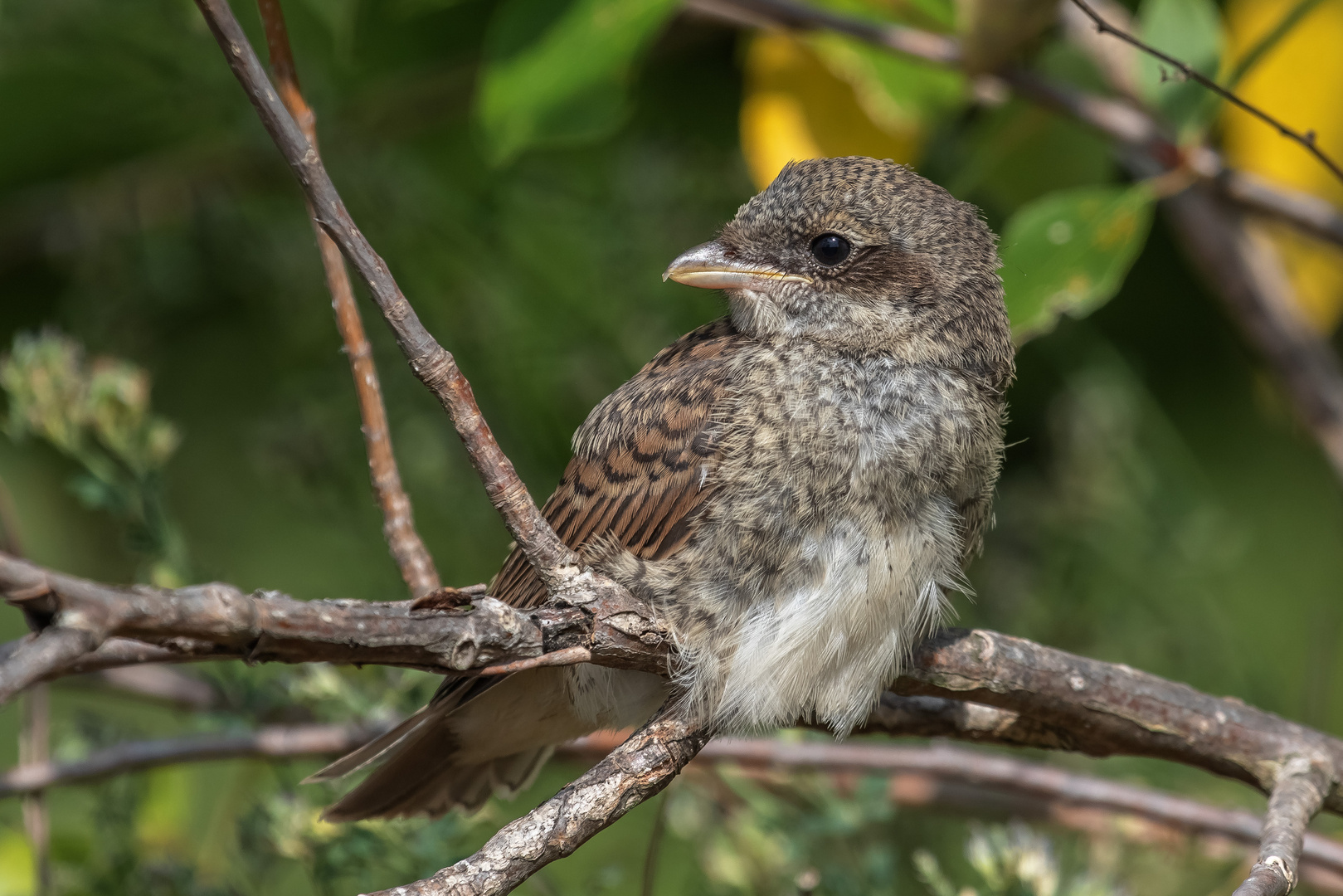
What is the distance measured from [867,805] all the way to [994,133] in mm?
1500

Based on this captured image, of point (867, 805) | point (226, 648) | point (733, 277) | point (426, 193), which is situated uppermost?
point (426, 193)

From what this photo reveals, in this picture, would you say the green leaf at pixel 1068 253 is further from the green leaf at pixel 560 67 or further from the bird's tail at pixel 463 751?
the bird's tail at pixel 463 751

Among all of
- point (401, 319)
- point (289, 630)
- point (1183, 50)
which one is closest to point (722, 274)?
point (401, 319)

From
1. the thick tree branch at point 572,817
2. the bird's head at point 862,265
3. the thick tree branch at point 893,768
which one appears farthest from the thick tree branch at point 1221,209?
the thick tree branch at point 572,817

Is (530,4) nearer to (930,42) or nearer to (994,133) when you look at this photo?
(930,42)

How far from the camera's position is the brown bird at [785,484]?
1.85m

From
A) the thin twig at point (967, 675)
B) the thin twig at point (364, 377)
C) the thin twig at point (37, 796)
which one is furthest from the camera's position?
the thin twig at point (37, 796)

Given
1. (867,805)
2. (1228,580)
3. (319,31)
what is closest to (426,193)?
(319,31)

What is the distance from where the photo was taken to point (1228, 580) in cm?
396

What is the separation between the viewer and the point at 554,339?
11.1 ft

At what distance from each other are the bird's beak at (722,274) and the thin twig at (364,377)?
0.57m

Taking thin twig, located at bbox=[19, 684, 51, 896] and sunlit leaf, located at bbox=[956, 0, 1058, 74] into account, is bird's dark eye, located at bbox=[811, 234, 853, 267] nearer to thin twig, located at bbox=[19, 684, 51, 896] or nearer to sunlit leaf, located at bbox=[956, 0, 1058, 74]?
sunlit leaf, located at bbox=[956, 0, 1058, 74]

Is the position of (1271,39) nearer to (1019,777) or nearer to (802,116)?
(802,116)

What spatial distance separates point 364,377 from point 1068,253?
4.15ft
